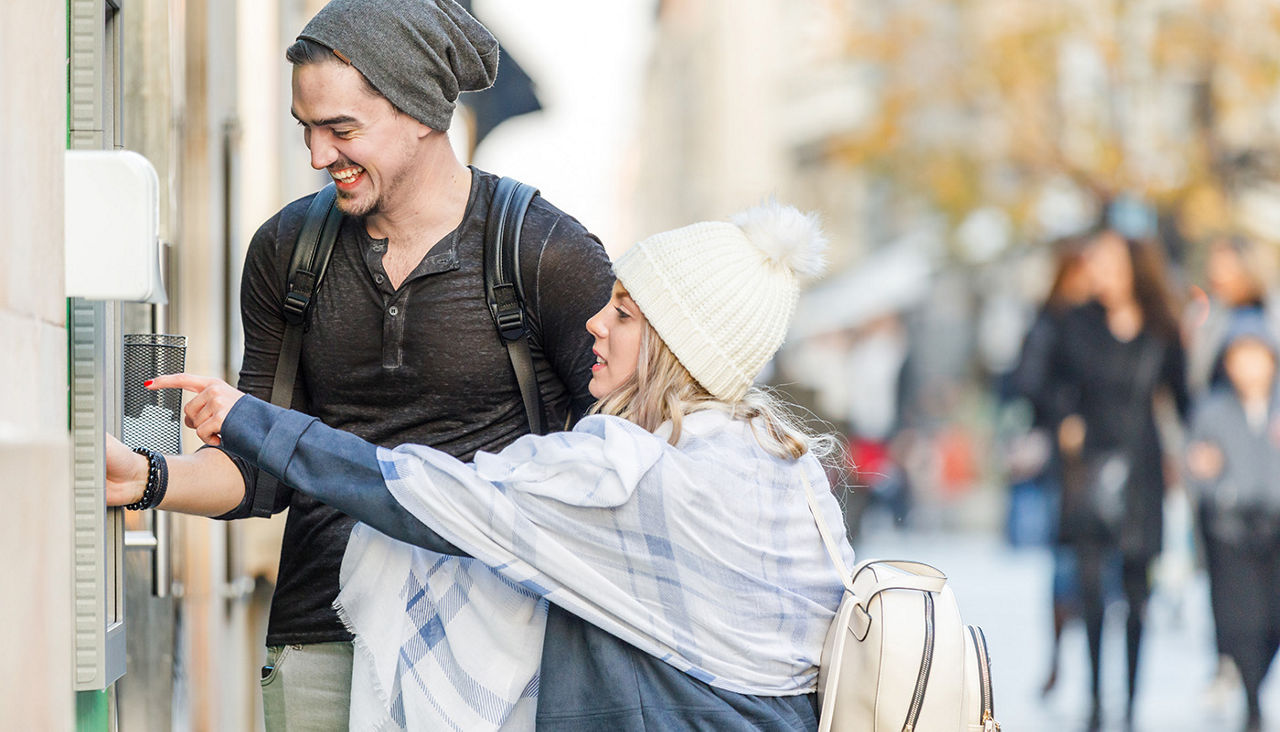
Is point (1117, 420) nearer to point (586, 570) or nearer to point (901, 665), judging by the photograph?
point (901, 665)

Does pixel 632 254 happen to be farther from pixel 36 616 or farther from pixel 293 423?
pixel 36 616

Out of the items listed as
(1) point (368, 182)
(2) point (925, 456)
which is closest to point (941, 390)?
(2) point (925, 456)

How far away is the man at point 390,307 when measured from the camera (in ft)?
9.41

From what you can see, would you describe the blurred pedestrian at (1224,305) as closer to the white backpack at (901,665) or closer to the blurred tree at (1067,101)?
the white backpack at (901,665)

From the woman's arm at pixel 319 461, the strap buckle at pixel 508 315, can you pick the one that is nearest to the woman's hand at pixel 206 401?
the woman's arm at pixel 319 461

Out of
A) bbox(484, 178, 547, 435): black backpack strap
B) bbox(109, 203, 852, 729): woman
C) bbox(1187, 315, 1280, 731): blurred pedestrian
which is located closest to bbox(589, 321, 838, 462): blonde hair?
bbox(109, 203, 852, 729): woman

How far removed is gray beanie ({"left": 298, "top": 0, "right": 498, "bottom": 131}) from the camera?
2.84 m

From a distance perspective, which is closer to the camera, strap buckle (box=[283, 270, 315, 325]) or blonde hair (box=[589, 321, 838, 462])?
blonde hair (box=[589, 321, 838, 462])

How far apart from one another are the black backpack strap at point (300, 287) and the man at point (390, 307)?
21mm

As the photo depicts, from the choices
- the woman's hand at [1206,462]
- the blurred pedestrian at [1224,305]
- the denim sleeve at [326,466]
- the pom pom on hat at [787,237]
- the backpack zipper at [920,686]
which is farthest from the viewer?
the blurred pedestrian at [1224,305]

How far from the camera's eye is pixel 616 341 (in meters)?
2.75

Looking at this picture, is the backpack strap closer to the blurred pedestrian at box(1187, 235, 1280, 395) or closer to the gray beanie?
the gray beanie

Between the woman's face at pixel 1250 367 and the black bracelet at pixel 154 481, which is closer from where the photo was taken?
the black bracelet at pixel 154 481

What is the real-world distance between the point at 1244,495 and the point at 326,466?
6374 mm
